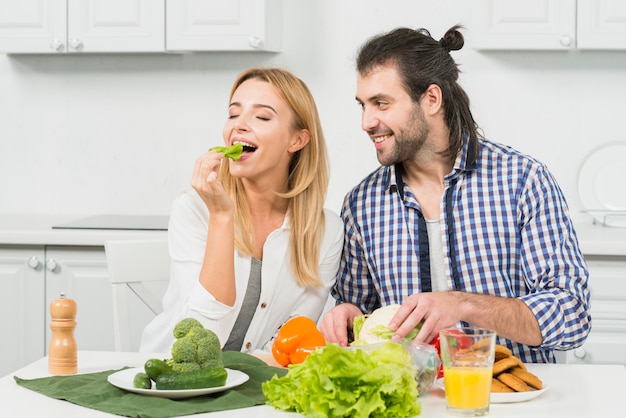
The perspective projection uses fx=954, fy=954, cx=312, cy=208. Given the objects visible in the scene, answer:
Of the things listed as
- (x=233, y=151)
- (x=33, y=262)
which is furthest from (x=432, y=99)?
(x=33, y=262)

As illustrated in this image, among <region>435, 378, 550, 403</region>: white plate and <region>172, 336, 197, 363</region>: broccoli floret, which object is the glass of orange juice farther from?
<region>172, 336, 197, 363</region>: broccoli floret

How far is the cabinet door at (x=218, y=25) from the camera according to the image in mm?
3469

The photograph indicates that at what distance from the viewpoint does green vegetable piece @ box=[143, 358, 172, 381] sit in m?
1.59

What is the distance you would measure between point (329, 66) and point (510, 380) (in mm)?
2396

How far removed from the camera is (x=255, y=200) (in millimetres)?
2461

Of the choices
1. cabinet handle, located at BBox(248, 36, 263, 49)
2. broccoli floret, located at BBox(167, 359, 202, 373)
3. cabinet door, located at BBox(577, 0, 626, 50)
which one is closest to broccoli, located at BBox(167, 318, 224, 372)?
broccoli floret, located at BBox(167, 359, 202, 373)

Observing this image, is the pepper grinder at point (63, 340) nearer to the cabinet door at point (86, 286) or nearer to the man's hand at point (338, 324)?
the man's hand at point (338, 324)

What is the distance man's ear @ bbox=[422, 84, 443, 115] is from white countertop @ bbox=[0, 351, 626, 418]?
2.76ft

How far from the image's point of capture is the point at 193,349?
1.58m

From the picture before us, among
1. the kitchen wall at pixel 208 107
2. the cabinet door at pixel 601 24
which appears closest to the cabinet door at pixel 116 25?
the kitchen wall at pixel 208 107

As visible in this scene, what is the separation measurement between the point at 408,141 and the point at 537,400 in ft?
3.07

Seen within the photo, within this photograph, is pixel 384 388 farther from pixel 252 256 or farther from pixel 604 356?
pixel 604 356

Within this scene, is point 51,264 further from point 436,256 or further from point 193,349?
point 193,349

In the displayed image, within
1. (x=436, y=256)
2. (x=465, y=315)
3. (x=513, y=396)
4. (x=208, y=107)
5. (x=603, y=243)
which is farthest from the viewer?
(x=208, y=107)
